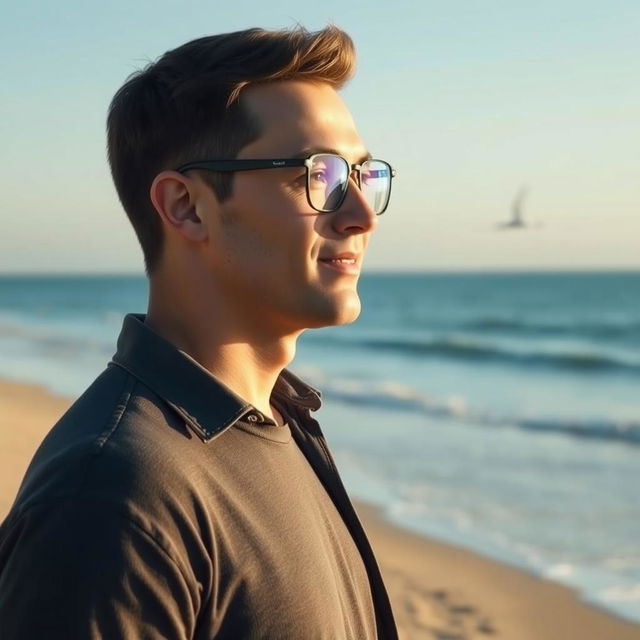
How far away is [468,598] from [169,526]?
5.31 meters

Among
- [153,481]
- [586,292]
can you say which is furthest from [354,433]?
[586,292]

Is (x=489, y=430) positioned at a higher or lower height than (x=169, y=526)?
lower

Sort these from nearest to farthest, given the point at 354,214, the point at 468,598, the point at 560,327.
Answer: the point at 354,214 → the point at 468,598 → the point at 560,327

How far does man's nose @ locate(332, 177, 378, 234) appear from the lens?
1.94 meters

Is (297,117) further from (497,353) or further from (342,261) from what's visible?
(497,353)

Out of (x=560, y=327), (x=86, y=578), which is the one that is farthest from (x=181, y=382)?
(x=560, y=327)

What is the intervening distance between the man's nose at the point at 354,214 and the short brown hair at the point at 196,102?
0.20 m

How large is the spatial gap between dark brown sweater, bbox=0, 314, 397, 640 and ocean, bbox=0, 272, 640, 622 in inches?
186

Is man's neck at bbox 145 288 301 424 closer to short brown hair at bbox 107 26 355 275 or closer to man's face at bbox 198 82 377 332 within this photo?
man's face at bbox 198 82 377 332

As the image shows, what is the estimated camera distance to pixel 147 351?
1.75 meters

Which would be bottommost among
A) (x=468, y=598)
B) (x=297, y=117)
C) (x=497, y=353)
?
(x=497, y=353)

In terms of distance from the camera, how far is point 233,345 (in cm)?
188

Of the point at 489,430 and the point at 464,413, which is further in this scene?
the point at 464,413

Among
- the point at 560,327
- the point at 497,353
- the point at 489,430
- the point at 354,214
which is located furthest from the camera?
the point at 560,327
